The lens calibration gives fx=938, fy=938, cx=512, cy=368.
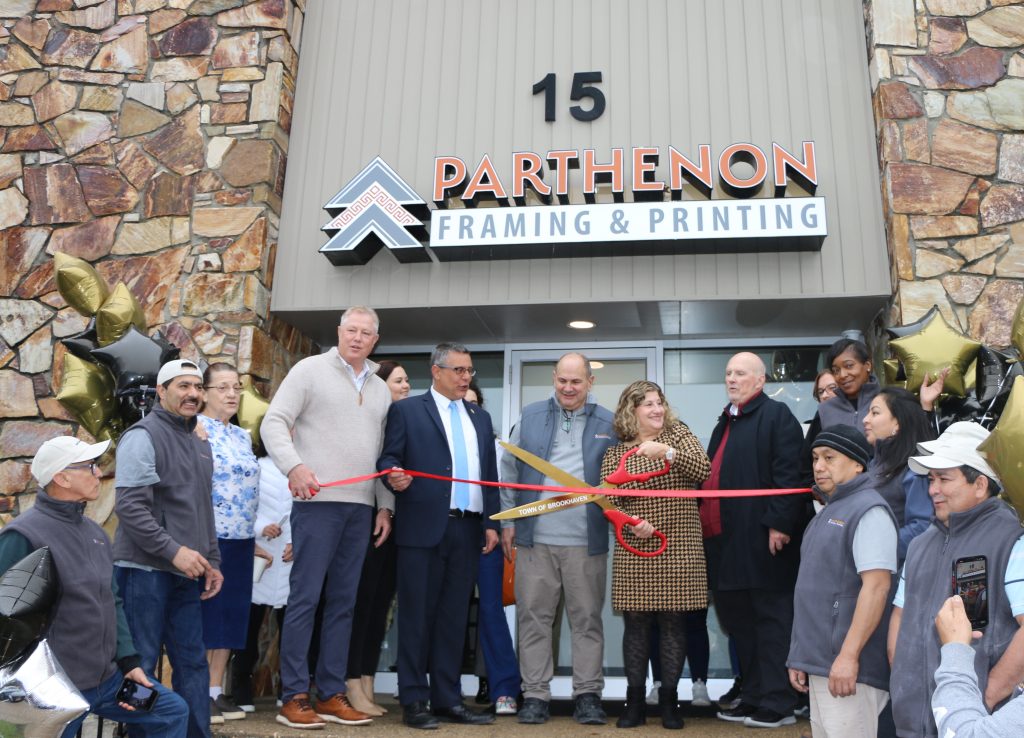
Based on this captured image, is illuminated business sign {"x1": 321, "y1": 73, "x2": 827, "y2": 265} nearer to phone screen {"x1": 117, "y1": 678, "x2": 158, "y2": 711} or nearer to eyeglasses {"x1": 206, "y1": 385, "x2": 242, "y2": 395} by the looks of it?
eyeglasses {"x1": 206, "y1": 385, "x2": 242, "y2": 395}

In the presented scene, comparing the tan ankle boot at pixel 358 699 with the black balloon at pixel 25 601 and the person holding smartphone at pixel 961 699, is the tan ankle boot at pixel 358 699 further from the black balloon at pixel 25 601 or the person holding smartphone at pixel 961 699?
the person holding smartphone at pixel 961 699

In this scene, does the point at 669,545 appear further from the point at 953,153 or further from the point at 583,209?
the point at 953,153

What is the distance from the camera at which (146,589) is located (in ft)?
12.2

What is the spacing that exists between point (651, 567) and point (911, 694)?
1.85 m

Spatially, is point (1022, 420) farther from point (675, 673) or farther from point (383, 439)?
point (383, 439)

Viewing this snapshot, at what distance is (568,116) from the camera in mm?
6766

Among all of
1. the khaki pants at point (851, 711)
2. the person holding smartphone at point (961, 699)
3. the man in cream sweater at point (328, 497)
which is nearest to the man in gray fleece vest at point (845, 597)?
the khaki pants at point (851, 711)

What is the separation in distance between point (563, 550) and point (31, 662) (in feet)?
8.60

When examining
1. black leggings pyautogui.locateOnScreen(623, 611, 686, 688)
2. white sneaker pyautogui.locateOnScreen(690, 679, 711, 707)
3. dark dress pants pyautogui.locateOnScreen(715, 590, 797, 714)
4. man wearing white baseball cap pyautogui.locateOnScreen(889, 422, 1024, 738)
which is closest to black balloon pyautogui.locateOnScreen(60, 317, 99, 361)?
black leggings pyautogui.locateOnScreen(623, 611, 686, 688)

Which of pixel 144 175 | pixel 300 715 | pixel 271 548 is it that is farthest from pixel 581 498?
pixel 144 175

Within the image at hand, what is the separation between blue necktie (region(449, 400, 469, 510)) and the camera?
4.80 metres

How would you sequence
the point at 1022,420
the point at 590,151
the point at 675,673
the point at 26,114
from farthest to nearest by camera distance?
the point at 26,114, the point at 590,151, the point at 675,673, the point at 1022,420

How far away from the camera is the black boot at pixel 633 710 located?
441 centimetres

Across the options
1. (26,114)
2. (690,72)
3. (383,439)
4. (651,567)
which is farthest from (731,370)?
(26,114)
